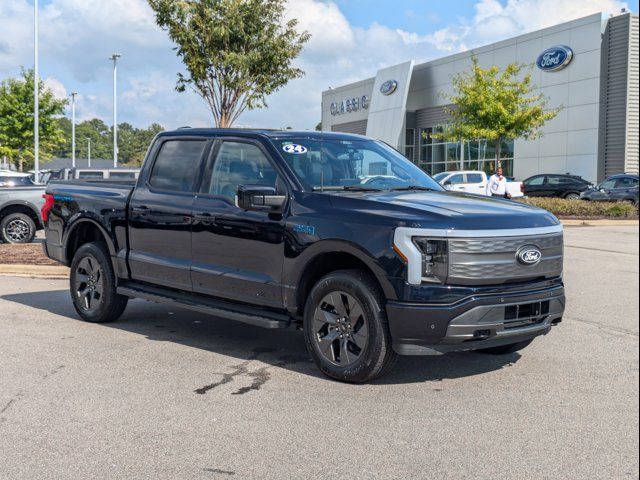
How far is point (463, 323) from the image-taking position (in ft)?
17.1

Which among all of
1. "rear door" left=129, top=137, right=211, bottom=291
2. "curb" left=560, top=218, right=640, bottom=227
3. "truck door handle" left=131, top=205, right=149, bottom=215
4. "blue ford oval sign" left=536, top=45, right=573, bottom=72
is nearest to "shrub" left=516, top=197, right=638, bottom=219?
"curb" left=560, top=218, right=640, bottom=227

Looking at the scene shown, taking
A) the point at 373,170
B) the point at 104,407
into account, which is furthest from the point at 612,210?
the point at 104,407

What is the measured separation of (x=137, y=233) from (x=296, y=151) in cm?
195

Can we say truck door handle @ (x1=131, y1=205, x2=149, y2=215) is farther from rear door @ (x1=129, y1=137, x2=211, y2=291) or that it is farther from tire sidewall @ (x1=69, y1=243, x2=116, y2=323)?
tire sidewall @ (x1=69, y1=243, x2=116, y2=323)

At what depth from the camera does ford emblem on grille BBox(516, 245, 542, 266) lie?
5441 mm

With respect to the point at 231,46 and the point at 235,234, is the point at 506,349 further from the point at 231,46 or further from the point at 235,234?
the point at 231,46

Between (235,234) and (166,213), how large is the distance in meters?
0.99

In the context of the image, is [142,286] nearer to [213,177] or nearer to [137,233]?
[137,233]

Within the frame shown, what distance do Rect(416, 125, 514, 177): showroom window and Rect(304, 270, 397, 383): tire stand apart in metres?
34.2

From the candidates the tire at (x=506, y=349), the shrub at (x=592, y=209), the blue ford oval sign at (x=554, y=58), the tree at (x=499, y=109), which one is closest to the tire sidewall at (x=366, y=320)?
the tire at (x=506, y=349)

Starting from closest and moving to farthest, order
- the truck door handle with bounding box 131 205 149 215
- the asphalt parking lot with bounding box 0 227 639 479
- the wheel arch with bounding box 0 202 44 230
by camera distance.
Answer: the asphalt parking lot with bounding box 0 227 639 479 → the truck door handle with bounding box 131 205 149 215 → the wheel arch with bounding box 0 202 44 230

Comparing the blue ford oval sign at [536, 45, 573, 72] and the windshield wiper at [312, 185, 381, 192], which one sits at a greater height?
the blue ford oval sign at [536, 45, 573, 72]

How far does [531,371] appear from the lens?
612 centimetres

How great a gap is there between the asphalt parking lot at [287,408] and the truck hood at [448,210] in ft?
3.96
